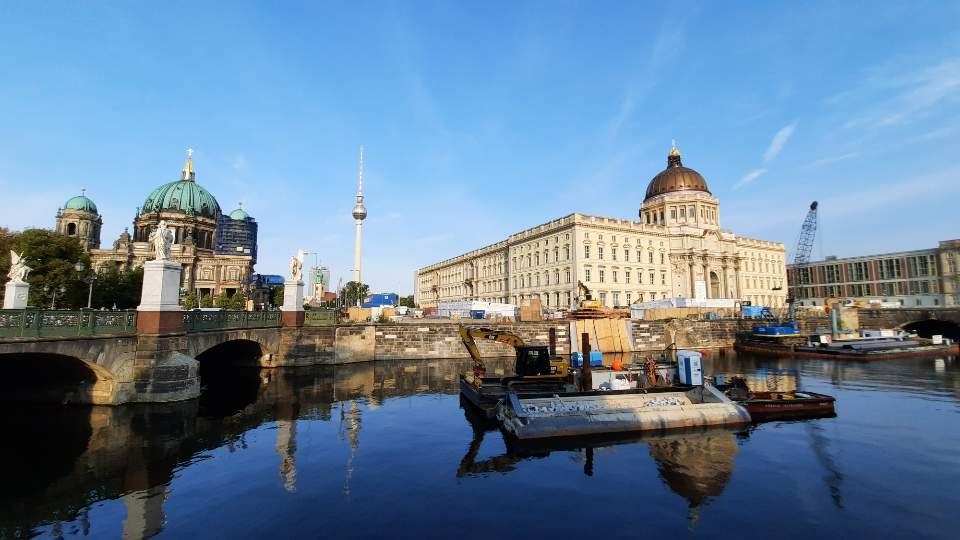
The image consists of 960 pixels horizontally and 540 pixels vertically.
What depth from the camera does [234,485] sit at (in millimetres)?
12977

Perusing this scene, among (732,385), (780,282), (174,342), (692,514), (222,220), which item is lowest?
(692,514)

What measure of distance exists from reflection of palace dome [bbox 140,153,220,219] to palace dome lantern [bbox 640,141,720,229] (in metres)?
108

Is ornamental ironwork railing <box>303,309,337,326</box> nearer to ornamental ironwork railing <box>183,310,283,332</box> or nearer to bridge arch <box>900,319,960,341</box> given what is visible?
ornamental ironwork railing <box>183,310,283,332</box>

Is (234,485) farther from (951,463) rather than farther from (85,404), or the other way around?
(951,463)

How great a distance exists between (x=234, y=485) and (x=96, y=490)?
3.69m

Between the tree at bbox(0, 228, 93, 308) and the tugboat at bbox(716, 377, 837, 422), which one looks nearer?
the tugboat at bbox(716, 377, 837, 422)

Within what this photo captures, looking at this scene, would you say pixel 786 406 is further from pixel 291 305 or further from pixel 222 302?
pixel 222 302

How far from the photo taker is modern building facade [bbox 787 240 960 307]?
92312mm

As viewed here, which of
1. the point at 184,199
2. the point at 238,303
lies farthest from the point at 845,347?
the point at 184,199

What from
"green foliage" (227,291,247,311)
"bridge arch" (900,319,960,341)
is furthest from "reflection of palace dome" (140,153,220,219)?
"bridge arch" (900,319,960,341)

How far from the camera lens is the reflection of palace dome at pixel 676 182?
98.4m

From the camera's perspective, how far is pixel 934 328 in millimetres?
70562

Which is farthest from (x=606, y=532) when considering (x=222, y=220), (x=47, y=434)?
(x=222, y=220)

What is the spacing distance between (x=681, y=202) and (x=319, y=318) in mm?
84331
